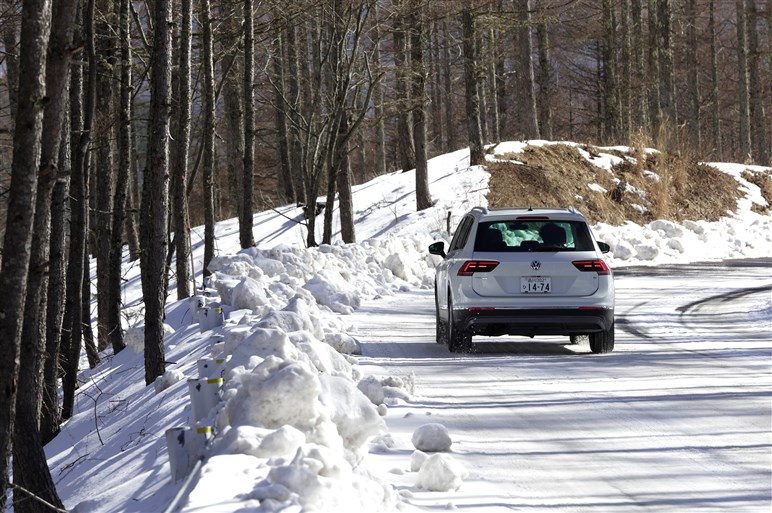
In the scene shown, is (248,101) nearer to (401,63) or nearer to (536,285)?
(401,63)

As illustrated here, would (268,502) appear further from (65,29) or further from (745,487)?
(65,29)

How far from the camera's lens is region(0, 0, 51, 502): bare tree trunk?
7.67 m

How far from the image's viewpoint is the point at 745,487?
6422 millimetres

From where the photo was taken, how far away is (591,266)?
1259cm

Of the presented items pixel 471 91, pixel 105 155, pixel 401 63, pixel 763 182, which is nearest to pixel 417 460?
pixel 105 155

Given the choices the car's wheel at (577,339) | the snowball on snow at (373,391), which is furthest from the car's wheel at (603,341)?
the snowball on snow at (373,391)

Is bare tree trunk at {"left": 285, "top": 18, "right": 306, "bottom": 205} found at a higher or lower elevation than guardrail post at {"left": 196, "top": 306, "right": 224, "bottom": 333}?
higher

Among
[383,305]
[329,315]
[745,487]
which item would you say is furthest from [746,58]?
[745,487]

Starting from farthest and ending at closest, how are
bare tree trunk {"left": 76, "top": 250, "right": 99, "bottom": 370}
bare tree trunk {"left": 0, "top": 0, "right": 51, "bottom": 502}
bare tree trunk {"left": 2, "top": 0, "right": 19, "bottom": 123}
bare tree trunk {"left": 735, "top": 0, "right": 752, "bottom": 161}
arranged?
bare tree trunk {"left": 735, "top": 0, "right": 752, "bottom": 161} < bare tree trunk {"left": 76, "top": 250, "right": 99, "bottom": 370} < bare tree trunk {"left": 2, "top": 0, "right": 19, "bottom": 123} < bare tree trunk {"left": 0, "top": 0, "right": 51, "bottom": 502}

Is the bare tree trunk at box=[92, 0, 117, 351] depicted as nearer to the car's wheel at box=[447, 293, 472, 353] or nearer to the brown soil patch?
the car's wheel at box=[447, 293, 472, 353]

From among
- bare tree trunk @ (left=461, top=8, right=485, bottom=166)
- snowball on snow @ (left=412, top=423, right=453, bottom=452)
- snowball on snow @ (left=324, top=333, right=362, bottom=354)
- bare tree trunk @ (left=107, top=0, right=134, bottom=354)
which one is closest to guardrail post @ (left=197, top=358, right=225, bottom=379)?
snowball on snow @ (left=412, top=423, right=453, bottom=452)

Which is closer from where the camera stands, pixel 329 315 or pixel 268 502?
pixel 268 502

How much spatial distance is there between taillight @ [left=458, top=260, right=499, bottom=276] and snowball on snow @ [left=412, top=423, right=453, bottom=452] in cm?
520

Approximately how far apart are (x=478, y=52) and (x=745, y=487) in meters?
30.9
